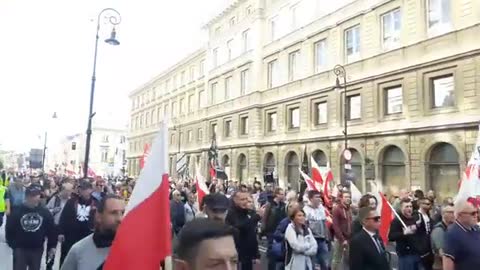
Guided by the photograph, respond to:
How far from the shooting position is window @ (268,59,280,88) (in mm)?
36906

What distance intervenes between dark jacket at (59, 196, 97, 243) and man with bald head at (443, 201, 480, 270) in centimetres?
483

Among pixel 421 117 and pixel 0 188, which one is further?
pixel 421 117

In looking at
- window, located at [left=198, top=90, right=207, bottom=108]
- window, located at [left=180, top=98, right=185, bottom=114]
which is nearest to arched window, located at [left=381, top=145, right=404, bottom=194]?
window, located at [left=198, top=90, right=207, bottom=108]

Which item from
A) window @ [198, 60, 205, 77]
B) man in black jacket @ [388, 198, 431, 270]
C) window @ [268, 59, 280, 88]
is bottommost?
man in black jacket @ [388, 198, 431, 270]

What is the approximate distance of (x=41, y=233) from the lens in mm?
6625

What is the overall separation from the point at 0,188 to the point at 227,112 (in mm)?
32148

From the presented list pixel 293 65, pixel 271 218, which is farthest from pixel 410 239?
pixel 293 65

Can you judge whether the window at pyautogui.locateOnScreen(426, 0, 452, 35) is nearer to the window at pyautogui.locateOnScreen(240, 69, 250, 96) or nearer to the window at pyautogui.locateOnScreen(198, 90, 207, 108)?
the window at pyautogui.locateOnScreen(240, 69, 250, 96)

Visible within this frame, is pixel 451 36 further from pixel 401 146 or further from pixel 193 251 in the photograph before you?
pixel 193 251

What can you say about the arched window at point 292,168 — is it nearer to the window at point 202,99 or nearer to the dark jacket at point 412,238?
the window at point 202,99

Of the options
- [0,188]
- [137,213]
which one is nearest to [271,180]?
[0,188]

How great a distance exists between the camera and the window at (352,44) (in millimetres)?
28641

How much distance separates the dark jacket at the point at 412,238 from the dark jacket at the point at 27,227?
17.9 feet

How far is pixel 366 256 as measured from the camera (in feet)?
16.3
